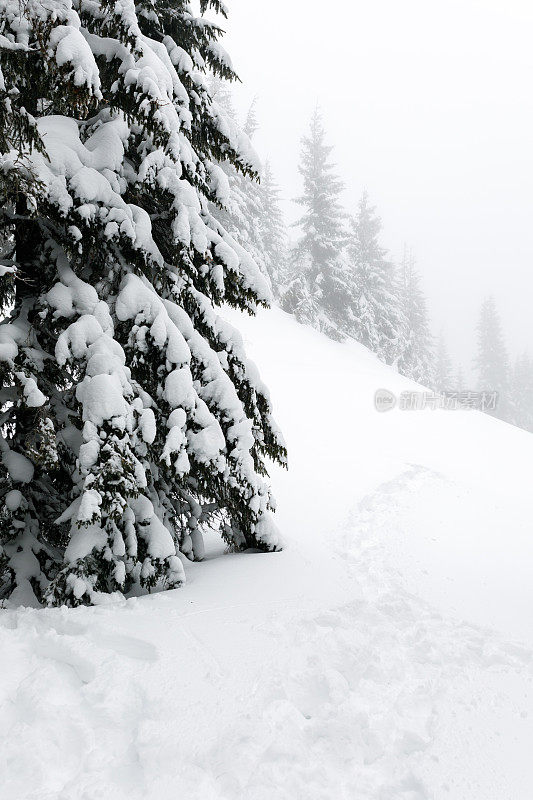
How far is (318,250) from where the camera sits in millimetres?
27922

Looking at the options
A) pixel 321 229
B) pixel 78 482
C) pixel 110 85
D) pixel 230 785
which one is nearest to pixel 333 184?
pixel 321 229

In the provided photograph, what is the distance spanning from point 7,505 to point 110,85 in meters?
3.88

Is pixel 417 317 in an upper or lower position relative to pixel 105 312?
upper

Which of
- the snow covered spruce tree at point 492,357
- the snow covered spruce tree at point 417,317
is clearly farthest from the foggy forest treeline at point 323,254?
the snow covered spruce tree at point 492,357

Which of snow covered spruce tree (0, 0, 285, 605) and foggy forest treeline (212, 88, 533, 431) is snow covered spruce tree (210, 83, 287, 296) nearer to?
foggy forest treeline (212, 88, 533, 431)

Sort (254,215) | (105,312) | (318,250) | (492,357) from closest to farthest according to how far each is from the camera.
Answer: (105,312) → (318,250) → (254,215) → (492,357)

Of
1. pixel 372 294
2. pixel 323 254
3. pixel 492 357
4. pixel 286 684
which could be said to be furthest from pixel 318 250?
pixel 492 357

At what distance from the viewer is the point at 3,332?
12.6 feet

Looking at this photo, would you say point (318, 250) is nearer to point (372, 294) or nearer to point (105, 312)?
point (372, 294)

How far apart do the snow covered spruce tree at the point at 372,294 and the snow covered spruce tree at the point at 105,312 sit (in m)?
24.5

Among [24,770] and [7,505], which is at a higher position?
[7,505]

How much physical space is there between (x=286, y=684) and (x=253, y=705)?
0.31m

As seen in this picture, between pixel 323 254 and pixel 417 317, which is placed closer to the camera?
pixel 323 254

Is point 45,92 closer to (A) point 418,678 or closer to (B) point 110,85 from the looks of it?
→ (B) point 110,85
